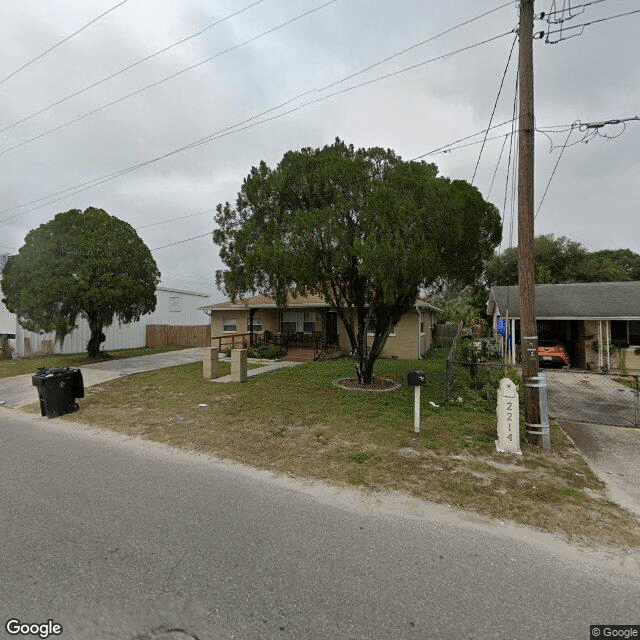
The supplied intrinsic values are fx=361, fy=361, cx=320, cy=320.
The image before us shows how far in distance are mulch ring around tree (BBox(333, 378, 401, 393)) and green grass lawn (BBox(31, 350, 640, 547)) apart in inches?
11.8

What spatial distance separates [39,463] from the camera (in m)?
5.14

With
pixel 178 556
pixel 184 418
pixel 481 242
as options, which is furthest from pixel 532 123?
pixel 184 418

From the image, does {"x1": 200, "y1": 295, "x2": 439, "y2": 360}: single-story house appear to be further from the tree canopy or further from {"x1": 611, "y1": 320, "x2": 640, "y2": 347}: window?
the tree canopy

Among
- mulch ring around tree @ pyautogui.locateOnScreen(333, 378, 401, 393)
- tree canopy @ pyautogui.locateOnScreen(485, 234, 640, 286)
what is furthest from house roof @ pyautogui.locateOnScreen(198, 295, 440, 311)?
tree canopy @ pyautogui.locateOnScreen(485, 234, 640, 286)

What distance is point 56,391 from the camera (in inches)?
312

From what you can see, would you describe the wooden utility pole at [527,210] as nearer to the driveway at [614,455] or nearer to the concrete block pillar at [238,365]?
the driveway at [614,455]

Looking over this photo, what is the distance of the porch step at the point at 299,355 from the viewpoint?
635 inches

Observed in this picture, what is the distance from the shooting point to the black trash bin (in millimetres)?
7855

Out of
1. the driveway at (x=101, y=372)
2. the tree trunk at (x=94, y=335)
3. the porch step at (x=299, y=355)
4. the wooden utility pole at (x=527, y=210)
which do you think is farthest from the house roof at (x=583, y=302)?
the tree trunk at (x=94, y=335)

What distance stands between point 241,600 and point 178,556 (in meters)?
0.79

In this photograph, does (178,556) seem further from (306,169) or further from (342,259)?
(306,169)

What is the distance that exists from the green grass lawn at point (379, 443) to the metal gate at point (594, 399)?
5.14ft

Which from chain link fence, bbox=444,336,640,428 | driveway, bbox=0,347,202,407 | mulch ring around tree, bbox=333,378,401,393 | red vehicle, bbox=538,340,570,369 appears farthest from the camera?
red vehicle, bbox=538,340,570,369

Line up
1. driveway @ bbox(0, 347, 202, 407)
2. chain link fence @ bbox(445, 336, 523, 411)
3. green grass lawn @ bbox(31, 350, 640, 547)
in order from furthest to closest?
driveway @ bbox(0, 347, 202, 407) → chain link fence @ bbox(445, 336, 523, 411) → green grass lawn @ bbox(31, 350, 640, 547)
